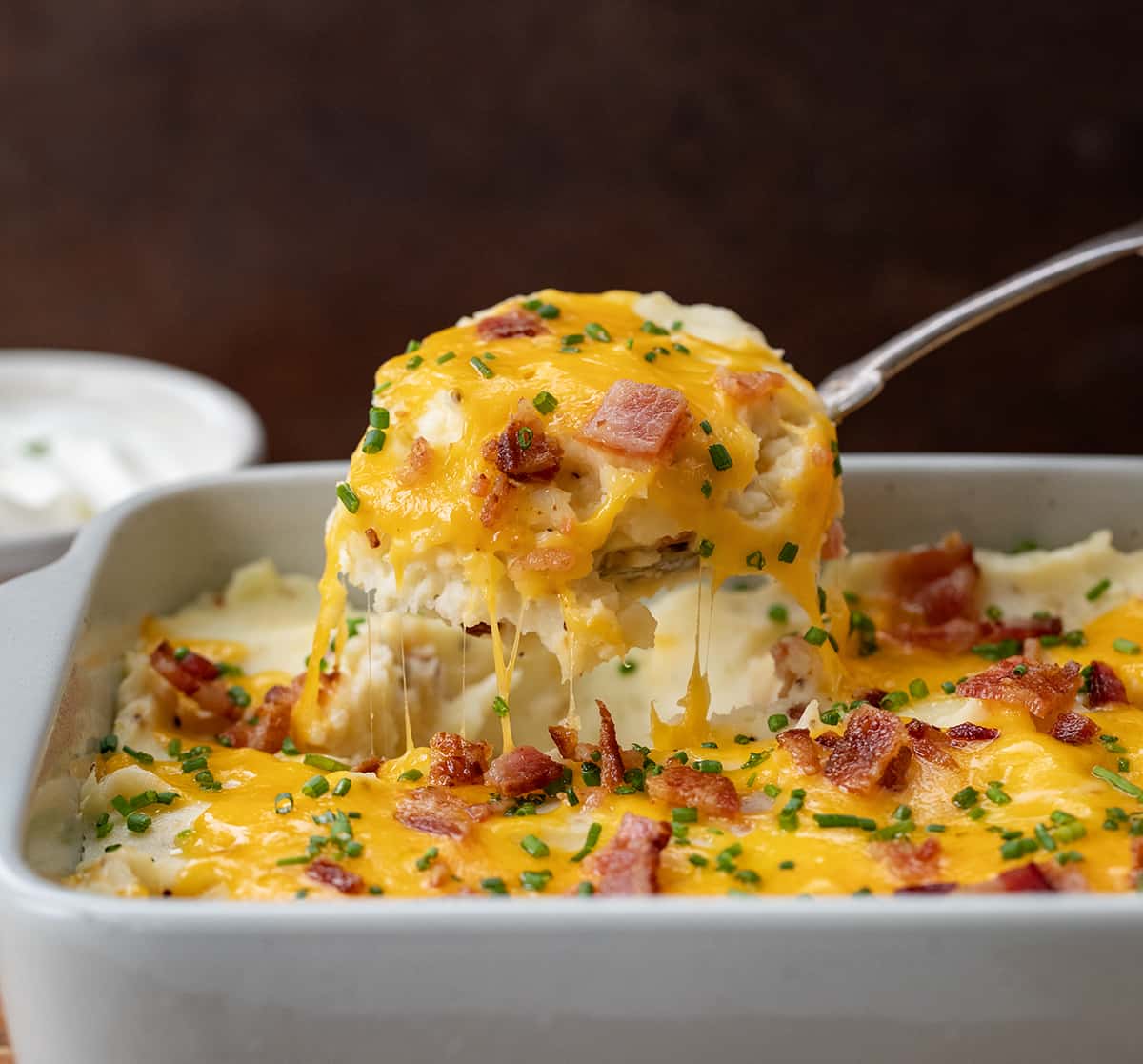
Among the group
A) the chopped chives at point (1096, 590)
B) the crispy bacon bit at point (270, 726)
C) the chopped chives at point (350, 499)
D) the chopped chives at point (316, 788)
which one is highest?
the chopped chives at point (350, 499)

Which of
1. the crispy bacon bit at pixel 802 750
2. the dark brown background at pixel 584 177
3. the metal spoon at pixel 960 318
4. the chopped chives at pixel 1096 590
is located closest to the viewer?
the crispy bacon bit at pixel 802 750

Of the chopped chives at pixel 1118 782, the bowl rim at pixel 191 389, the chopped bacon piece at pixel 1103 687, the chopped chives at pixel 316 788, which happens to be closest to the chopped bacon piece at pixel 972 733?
the chopped chives at pixel 1118 782

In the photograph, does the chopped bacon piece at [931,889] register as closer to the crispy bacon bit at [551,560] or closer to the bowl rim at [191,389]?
the crispy bacon bit at [551,560]

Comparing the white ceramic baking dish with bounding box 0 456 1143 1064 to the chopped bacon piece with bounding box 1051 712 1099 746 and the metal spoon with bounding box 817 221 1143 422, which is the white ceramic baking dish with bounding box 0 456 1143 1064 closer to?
the chopped bacon piece with bounding box 1051 712 1099 746

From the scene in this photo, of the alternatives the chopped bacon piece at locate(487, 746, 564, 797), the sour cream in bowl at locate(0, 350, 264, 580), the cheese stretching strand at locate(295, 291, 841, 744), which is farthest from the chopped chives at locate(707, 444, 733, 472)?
the sour cream in bowl at locate(0, 350, 264, 580)

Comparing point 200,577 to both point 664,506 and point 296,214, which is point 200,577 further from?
point 296,214

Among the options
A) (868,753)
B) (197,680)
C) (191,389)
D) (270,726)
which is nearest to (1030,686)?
(868,753)

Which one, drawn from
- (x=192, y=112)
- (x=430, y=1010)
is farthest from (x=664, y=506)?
(x=192, y=112)
